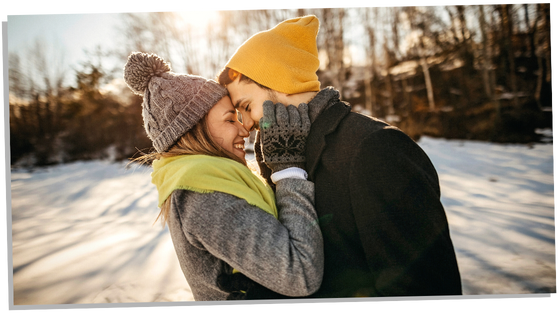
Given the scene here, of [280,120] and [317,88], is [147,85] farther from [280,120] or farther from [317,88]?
[317,88]

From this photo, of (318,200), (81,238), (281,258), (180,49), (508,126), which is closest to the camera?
(281,258)

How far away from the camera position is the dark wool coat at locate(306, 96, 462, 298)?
1094mm

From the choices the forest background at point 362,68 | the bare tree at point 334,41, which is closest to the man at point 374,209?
the forest background at point 362,68

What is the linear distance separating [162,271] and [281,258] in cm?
249

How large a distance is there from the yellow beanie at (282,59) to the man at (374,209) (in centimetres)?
17

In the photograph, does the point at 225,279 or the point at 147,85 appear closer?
the point at 225,279

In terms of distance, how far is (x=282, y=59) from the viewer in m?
1.49

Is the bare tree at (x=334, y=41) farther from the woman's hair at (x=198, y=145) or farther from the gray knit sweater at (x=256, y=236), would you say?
the gray knit sweater at (x=256, y=236)

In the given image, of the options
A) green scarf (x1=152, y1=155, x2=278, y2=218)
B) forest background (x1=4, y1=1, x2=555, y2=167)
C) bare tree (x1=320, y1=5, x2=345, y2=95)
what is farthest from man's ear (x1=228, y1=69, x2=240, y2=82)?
bare tree (x1=320, y1=5, x2=345, y2=95)

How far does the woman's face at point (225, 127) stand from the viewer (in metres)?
1.44

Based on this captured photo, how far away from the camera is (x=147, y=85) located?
1.43 meters

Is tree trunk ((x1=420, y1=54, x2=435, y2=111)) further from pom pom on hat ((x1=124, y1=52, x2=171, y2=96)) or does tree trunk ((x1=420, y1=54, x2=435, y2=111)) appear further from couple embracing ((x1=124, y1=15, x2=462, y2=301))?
pom pom on hat ((x1=124, y1=52, x2=171, y2=96))

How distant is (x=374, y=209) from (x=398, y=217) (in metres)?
0.09

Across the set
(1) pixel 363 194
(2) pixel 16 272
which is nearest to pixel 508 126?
(1) pixel 363 194
